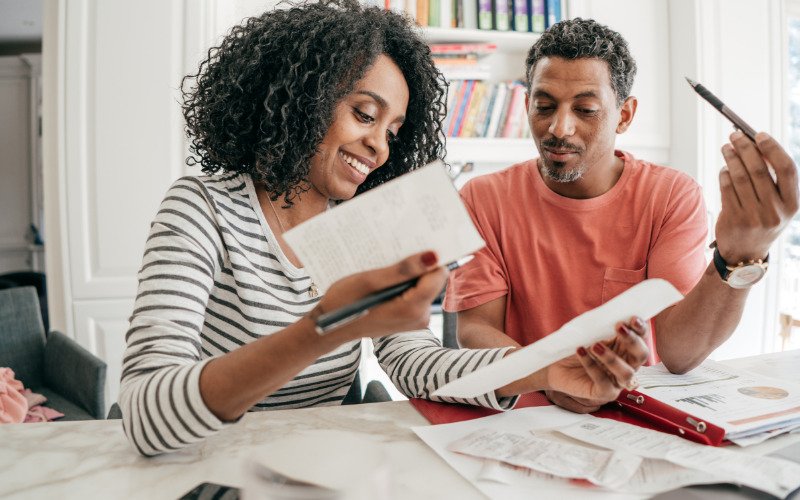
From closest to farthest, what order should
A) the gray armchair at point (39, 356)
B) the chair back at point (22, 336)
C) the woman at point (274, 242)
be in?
the woman at point (274, 242), the gray armchair at point (39, 356), the chair back at point (22, 336)

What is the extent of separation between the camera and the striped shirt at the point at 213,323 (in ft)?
2.26

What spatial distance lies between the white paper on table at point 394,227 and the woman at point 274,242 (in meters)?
0.07

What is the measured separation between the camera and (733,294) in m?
1.04

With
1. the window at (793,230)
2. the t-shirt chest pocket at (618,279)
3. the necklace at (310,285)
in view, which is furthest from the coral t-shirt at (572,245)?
the window at (793,230)

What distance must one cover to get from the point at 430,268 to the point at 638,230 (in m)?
0.93

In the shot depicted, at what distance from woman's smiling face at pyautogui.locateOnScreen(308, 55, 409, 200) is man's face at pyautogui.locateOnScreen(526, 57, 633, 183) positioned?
43cm

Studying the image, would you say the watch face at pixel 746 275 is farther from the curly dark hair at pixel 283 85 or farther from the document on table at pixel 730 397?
the curly dark hair at pixel 283 85

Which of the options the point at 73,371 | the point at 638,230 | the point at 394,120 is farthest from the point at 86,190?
the point at 638,230

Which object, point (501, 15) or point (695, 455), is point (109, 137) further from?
point (695, 455)

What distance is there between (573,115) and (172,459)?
1122mm

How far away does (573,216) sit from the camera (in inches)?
54.9

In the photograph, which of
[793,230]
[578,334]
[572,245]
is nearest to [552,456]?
[578,334]

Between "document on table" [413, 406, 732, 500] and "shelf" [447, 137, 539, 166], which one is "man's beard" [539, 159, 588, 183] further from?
"shelf" [447, 137, 539, 166]

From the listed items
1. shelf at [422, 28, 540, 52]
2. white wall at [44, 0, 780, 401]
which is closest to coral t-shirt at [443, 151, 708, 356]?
shelf at [422, 28, 540, 52]
